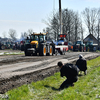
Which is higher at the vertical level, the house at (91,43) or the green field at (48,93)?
the house at (91,43)

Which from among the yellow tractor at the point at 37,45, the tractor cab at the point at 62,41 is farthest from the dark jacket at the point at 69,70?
the tractor cab at the point at 62,41

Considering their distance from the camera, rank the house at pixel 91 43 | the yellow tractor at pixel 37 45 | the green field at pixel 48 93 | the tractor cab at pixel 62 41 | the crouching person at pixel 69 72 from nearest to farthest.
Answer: the green field at pixel 48 93 → the crouching person at pixel 69 72 → the yellow tractor at pixel 37 45 → the tractor cab at pixel 62 41 → the house at pixel 91 43

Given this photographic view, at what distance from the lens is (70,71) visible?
27.3ft

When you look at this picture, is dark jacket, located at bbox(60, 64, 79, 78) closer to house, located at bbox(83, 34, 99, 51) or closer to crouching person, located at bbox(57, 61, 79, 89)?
crouching person, located at bbox(57, 61, 79, 89)

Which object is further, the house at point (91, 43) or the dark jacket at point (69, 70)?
the house at point (91, 43)

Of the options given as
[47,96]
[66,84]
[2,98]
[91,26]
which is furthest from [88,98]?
[91,26]

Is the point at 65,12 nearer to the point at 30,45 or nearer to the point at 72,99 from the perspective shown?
the point at 30,45

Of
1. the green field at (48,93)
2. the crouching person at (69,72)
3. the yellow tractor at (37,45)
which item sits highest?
the yellow tractor at (37,45)

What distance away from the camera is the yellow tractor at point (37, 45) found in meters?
22.7

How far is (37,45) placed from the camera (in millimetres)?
23125

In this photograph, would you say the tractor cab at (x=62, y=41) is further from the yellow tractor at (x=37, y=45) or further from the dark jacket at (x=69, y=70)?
the dark jacket at (x=69, y=70)

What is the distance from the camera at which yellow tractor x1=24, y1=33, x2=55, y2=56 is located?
74.4ft

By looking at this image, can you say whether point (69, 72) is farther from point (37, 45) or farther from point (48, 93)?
point (37, 45)

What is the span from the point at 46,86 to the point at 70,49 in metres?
35.3
